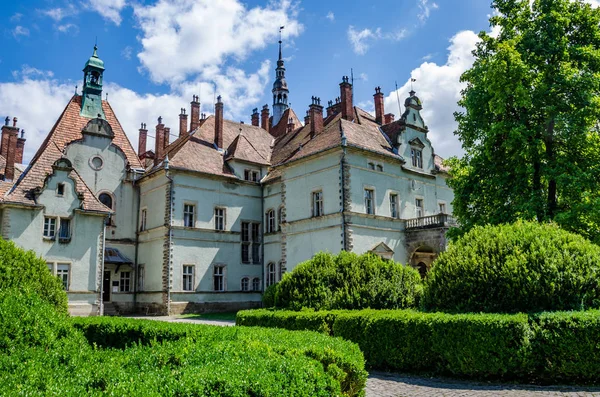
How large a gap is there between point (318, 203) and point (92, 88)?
21.6m

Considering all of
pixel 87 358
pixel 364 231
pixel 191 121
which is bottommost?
pixel 87 358

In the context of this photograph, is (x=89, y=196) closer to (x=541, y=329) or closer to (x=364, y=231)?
(x=364, y=231)

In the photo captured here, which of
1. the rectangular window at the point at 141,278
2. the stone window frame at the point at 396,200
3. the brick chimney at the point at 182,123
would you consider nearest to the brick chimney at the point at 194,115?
the brick chimney at the point at 182,123

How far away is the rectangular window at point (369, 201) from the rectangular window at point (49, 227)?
19326mm

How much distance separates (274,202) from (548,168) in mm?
21430

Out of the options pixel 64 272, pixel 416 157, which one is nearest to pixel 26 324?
pixel 64 272

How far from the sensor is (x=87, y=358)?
8008mm

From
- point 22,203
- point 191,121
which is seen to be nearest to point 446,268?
point 22,203

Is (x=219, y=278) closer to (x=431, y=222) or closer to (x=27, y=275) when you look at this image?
(x=431, y=222)

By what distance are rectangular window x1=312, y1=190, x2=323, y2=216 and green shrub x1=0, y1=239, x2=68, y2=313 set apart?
2030cm

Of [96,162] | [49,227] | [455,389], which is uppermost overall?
[96,162]

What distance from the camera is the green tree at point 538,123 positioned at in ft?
65.0

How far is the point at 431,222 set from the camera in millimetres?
33031

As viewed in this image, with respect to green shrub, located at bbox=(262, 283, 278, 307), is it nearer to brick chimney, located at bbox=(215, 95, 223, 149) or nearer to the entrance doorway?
the entrance doorway
